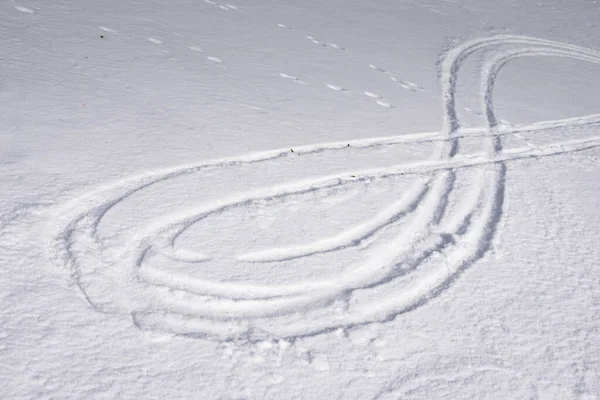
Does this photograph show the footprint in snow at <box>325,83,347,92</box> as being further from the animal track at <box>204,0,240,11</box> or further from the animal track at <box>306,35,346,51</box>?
the animal track at <box>204,0,240,11</box>

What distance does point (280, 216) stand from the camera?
2686mm

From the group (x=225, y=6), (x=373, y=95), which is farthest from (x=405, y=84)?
(x=225, y=6)

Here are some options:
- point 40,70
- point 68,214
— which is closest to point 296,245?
point 68,214

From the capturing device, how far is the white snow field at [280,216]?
1.92 m

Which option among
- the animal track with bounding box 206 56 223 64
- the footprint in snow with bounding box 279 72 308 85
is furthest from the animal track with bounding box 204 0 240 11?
the footprint in snow with bounding box 279 72 308 85

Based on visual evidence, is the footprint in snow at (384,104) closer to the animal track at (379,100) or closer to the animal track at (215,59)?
the animal track at (379,100)

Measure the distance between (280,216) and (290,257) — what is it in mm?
291

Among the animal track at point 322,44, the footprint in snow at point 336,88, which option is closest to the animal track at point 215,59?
the footprint in snow at point 336,88

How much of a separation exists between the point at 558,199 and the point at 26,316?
2244 millimetres

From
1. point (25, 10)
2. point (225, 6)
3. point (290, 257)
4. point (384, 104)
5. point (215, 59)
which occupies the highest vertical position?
point (225, 6)

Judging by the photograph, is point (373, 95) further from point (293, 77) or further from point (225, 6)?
point (225, 6)

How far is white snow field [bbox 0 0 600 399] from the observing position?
6.30 ft

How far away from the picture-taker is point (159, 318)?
205 cm

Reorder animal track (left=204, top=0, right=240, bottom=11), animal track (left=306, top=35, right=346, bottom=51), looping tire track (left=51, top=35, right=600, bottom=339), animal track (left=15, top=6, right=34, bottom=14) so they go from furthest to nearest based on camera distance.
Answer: animal track (left=204, top=0, right=240, bottom=11), animal track (left=306, top=35, right=346, bottom=51), animal track (left=15, top=6, right=34, bottom=14), looping tire track (left=51, top=35, right=600, bottom=339)
